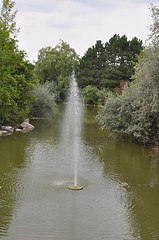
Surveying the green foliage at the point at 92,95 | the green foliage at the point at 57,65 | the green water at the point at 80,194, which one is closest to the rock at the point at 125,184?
the green water at the point at 80,194

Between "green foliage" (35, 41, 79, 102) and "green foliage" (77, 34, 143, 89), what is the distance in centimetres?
230

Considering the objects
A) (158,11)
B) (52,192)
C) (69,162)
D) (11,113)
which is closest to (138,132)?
(69,162)

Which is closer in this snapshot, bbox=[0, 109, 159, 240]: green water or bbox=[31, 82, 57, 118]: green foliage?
bbox=[0, 109, 159, 240]: green water

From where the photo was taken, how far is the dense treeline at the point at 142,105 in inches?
489

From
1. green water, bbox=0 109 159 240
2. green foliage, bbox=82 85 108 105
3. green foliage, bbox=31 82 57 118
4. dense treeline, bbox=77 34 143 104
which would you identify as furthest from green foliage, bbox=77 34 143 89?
green water, bbox=0 109 159 240

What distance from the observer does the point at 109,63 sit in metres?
43.4

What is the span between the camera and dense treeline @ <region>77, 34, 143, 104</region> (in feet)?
129

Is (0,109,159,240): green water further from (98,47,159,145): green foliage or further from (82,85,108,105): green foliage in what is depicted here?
(82,85,108,105): green foliage

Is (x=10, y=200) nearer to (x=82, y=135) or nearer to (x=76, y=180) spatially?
(x=76, y=180)

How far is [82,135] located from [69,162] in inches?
262

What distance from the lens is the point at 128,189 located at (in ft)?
29.5

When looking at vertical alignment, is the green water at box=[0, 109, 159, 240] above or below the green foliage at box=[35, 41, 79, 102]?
below

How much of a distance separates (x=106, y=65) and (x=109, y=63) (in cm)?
82

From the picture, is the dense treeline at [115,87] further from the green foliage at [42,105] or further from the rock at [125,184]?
the rock at [125,184]
